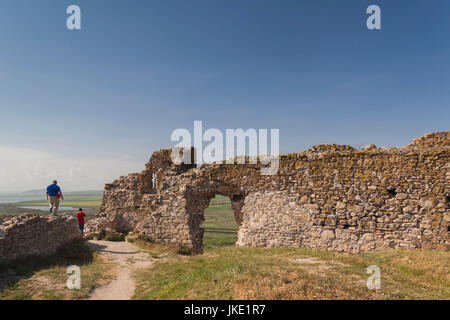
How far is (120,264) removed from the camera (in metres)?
9.28

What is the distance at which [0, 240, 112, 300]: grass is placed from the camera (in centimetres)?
613

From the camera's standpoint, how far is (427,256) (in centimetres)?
803

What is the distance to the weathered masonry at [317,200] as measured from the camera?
9.41 metres

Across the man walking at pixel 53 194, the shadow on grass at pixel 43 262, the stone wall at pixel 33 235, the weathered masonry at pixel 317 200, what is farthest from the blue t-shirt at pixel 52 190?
the weathered masonry at pixel 317 200

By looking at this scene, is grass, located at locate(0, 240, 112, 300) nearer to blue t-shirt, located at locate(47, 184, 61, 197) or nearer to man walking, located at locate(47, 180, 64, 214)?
man walking, located at locate(47, 180, 64, 214)

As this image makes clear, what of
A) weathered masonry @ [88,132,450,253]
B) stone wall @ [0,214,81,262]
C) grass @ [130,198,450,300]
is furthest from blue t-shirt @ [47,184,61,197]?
grass @ [130,198,450,300]

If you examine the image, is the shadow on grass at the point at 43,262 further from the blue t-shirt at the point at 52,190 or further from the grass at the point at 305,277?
the grass at the point at 305,277

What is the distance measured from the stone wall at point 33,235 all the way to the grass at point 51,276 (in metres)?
0.33
